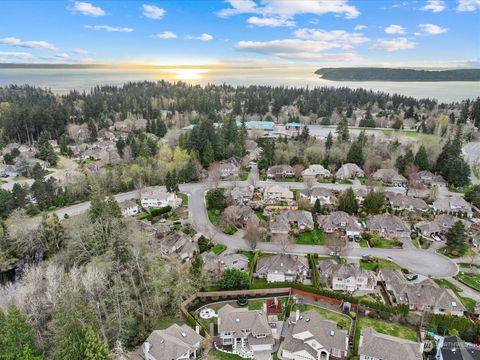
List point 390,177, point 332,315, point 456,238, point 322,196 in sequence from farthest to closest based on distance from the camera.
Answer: point 390,177 → point 322,196 → point 456,238 → point 332,315

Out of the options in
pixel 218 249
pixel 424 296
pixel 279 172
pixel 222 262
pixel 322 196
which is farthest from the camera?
pixel 279 172

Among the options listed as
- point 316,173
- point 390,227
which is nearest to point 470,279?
point 390,227

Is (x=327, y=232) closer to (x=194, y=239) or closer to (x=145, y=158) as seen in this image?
(x=194, y=239)

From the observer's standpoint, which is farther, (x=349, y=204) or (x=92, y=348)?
(x=349, y=204)

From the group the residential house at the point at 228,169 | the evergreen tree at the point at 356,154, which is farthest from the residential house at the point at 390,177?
the residential house at the point at 228,169

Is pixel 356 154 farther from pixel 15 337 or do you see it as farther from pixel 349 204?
pixel 15 337

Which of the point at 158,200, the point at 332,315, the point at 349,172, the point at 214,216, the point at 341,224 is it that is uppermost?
the point at 349,172
